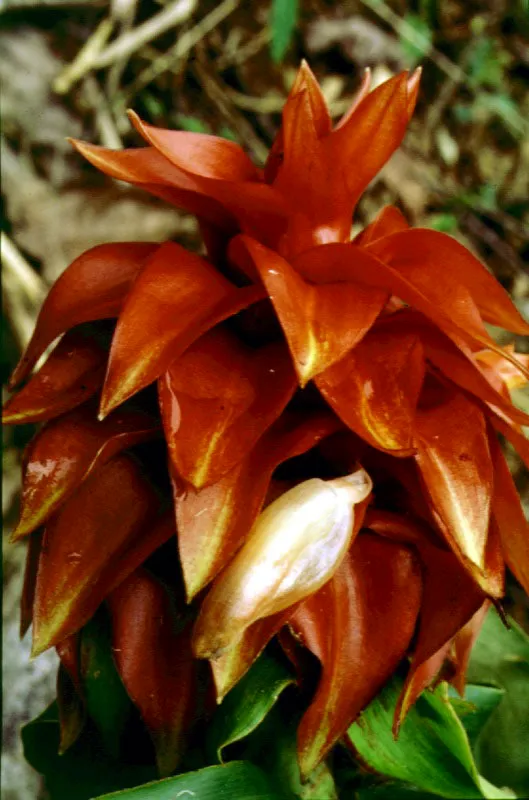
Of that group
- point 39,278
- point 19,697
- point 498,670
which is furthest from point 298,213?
point 39,278

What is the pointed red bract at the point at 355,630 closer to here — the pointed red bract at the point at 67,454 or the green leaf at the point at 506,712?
the pointed red bract at the point at 67,454

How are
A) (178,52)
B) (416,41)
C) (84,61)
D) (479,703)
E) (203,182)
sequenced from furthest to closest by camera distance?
(416,41) → (178,52) → (84,61) → (479,703) → (203,182)

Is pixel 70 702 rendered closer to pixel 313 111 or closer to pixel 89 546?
pixel 89 546

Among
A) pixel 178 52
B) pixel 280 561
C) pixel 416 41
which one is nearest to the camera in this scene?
pixel 280 561

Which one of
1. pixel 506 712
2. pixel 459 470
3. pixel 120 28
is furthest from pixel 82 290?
pixel 120 28

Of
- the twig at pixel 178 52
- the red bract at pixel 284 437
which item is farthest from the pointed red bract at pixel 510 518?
the twig at pixel 178 52

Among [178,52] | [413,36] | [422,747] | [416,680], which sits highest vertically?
[178,52]
